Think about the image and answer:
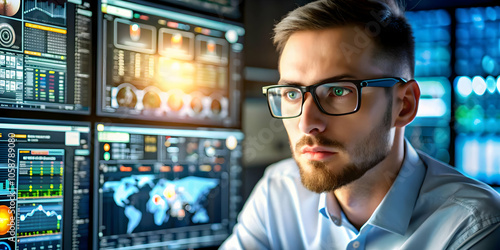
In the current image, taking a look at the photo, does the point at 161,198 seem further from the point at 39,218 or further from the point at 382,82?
the point at 382,82

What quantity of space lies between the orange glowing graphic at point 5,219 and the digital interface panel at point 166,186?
0.84 ft

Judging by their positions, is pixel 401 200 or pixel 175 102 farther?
pixel 175 102

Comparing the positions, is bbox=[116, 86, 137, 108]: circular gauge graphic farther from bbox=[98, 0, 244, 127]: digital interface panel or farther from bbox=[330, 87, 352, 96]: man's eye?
bbox=[330, 87, 352, 96]: man's eye

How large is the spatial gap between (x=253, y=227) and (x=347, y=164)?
46cm

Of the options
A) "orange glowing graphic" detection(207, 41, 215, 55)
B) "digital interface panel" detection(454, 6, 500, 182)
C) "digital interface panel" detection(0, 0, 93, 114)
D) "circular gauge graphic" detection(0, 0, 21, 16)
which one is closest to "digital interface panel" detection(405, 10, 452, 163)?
"digital interface panel" detection(454, 6, 500, 182)

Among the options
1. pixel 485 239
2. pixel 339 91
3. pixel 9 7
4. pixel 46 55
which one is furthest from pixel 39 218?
pixel 485 239

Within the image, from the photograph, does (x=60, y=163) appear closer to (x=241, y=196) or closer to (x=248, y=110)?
(x=241, y=196)

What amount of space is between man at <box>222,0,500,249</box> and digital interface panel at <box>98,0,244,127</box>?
30cm

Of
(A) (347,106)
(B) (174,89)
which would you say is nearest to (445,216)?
(A) (347,106)

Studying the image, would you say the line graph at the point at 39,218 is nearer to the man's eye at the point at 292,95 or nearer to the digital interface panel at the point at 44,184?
the digital interface panel at the point at 44,184

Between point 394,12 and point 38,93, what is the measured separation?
3.17 feet

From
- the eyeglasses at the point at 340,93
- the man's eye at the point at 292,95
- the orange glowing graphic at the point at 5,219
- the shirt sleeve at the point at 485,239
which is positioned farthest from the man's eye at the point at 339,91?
the orange glowing graphic at the point at 5,219

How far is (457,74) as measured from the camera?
2869 millimetres

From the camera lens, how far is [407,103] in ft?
4.17
